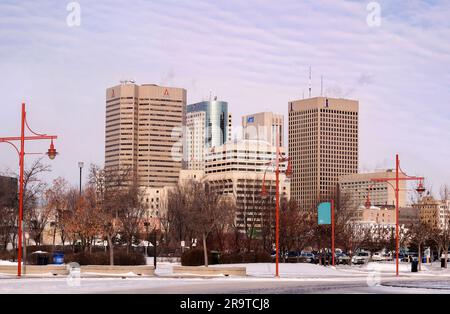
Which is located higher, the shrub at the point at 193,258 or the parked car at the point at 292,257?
the shrub at the point at 193,258

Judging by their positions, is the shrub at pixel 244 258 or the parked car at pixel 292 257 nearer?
the shrub at pixel 244 258

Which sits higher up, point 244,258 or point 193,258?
point 193,258

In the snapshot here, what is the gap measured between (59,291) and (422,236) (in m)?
56.8

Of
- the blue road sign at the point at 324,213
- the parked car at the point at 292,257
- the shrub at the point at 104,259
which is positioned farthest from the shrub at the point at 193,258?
the parked car at the point at 292,257

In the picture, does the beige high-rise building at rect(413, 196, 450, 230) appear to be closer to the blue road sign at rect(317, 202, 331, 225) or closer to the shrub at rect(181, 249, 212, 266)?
the blue road sign at rect(317, 202, 331, 225)

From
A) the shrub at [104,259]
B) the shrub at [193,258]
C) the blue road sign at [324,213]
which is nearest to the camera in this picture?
the shrub at [104,259]

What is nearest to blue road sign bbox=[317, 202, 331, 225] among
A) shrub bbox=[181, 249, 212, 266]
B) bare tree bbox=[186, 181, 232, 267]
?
bare tree bbox=[186, 181, 232, 267]

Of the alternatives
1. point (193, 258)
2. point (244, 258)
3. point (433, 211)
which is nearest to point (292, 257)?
point (244, 258)

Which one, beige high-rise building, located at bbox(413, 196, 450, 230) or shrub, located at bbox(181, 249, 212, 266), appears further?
beige high-rise building, located at bbox(413, 196, 450, 230)

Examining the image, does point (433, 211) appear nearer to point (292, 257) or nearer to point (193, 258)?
point (292, 257)

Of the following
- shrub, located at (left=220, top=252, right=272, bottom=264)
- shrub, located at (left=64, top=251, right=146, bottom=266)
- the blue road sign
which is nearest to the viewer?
shrub, located at (left=64, top=251, right=146, bottom=266)

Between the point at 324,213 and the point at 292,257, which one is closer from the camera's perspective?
the point at 324,213

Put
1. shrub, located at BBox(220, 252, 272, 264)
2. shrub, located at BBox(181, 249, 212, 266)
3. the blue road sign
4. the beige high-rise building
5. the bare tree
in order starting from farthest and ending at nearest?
the beige high-rise building < shrub, located at BBox(220, 252, 272, 264) < the blue road sign < shrub, located at BBox(181, 249, 212, 266) < the bare tree

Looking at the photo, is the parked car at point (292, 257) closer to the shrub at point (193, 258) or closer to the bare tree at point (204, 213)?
the bare tree at point (204, 213)
